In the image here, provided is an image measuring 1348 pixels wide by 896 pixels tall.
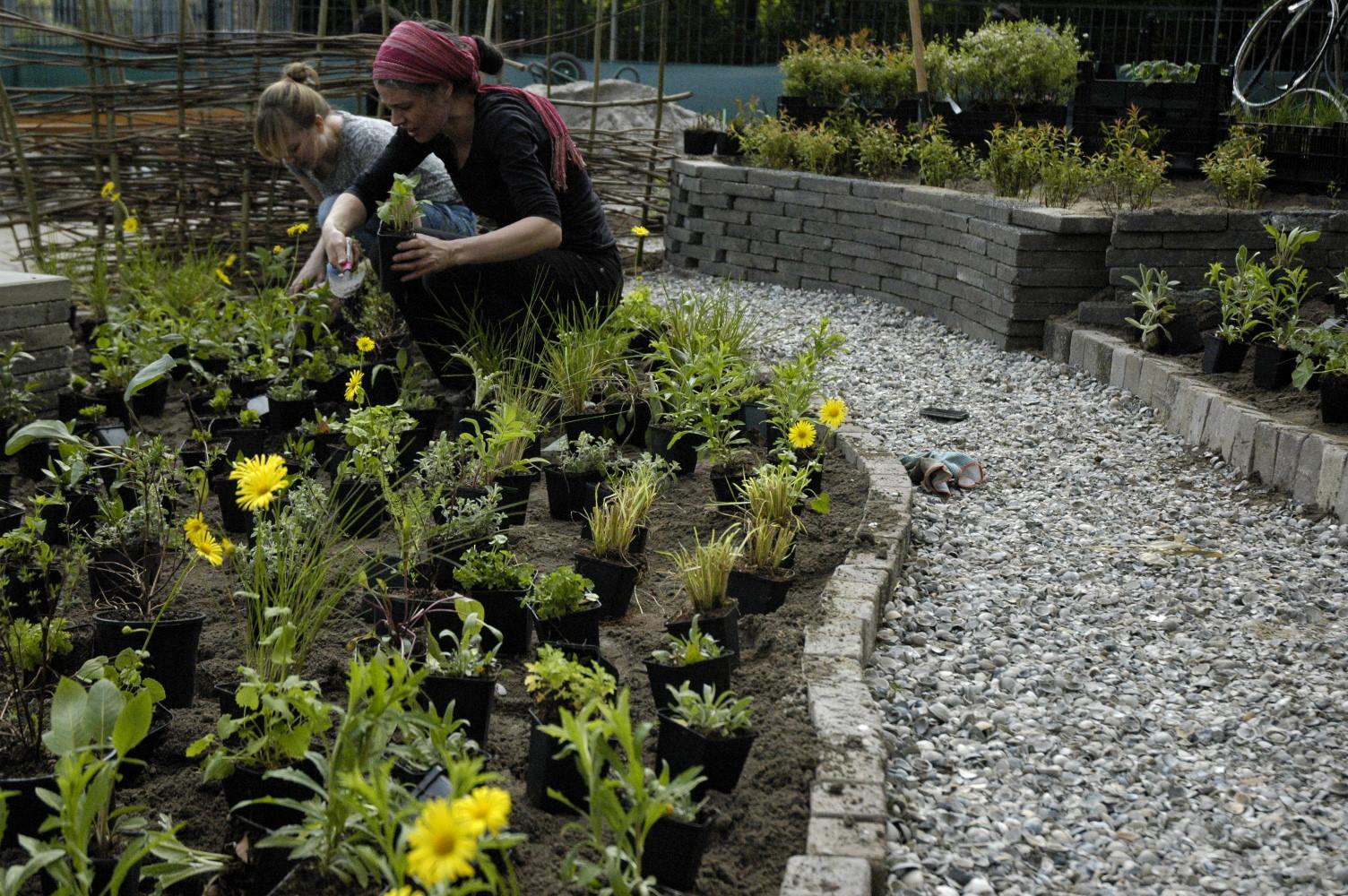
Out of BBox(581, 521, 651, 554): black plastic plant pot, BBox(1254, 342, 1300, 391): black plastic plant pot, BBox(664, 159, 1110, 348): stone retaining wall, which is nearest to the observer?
BBox(581, 521, 651, 554): black plastic plant pot

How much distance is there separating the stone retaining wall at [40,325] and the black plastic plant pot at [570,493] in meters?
1.85

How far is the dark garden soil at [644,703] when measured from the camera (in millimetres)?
1872

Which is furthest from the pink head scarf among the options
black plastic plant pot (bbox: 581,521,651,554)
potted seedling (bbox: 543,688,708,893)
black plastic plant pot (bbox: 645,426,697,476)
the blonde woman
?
potted seedling (bbox: 543,688,708,893)

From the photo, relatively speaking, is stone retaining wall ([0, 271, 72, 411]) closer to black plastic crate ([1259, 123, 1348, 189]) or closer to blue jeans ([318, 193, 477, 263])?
blue jeans ([318, 193, 477, 263])

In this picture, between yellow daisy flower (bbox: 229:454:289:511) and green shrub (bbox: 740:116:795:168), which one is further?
green shrub (bbox: 740:116:795:168)

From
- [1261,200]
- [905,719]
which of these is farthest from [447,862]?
[1261,200]

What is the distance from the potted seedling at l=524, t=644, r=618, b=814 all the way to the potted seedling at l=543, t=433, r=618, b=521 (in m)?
1.24

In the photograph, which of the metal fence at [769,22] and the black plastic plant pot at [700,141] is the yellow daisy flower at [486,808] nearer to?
the black plastic plant pot at [700,141]

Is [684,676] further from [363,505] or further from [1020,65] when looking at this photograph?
[1020,65]

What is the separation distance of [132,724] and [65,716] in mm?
145

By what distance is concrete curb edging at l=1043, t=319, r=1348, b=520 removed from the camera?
3488mm

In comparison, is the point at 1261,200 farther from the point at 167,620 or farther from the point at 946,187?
the point at 167,620

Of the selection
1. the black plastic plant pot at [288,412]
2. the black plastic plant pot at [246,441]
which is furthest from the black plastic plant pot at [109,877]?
the black plastic plant pot at [288,412]

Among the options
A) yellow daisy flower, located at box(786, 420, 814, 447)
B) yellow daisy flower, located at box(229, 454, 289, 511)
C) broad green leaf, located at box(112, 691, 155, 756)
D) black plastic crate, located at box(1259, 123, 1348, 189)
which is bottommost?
broad green leaf, located at box(112, 691, 155, 756)
